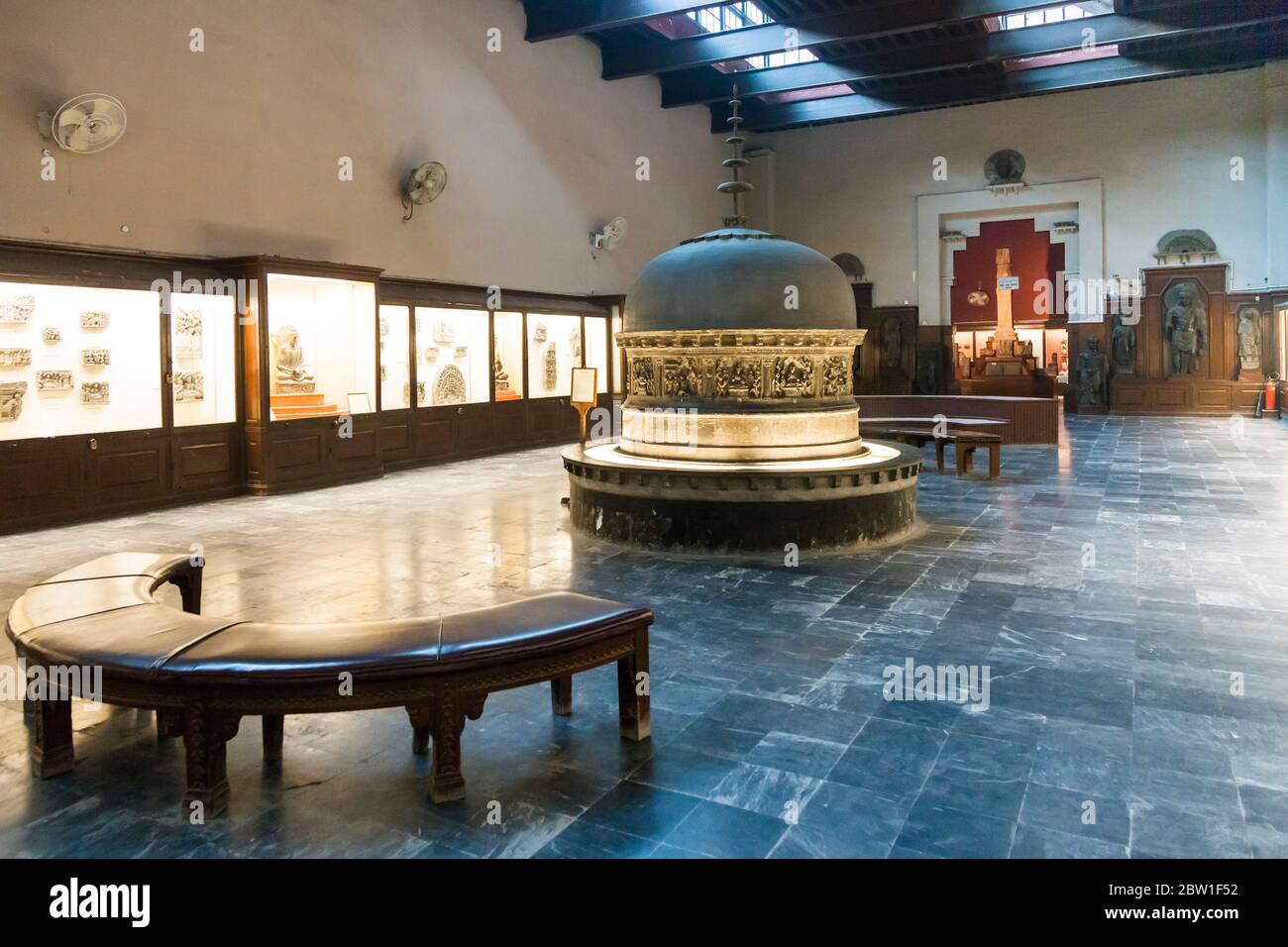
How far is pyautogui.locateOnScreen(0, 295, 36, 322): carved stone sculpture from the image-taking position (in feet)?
25.5

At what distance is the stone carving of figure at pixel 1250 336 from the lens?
1797 centimetres

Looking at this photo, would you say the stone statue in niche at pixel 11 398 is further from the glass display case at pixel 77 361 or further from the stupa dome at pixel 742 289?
the stupa dome at pixel 742 289

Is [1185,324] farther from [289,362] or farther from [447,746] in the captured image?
[447,746]

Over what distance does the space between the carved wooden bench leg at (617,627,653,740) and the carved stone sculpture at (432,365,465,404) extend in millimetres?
10010

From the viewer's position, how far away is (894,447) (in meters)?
8.37

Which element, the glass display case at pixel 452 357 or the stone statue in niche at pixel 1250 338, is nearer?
the glass display case at pixel 452 357

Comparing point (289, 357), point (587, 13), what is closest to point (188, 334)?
point (289, 357)

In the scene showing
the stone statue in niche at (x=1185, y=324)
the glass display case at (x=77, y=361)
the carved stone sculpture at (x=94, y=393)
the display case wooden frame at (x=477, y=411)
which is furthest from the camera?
the stone statue in niche at (x=1185, y=324)

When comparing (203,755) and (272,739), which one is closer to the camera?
(203,755)

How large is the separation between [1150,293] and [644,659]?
63.5 feet

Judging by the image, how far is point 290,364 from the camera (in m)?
10.3

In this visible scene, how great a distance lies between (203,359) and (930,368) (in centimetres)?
1628

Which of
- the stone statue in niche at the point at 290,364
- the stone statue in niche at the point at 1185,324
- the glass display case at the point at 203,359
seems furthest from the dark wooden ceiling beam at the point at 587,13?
the stone statue in niche at the point at 1185,324
